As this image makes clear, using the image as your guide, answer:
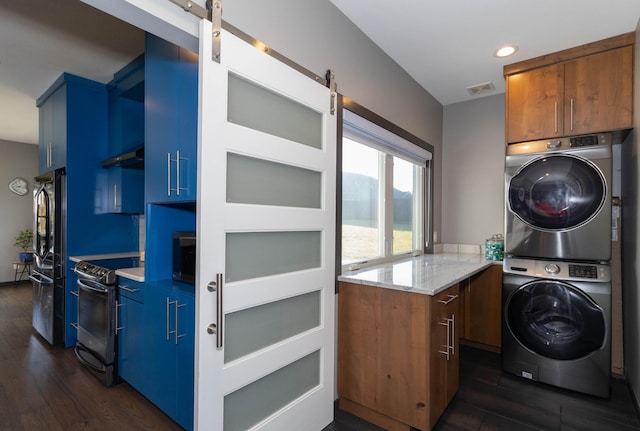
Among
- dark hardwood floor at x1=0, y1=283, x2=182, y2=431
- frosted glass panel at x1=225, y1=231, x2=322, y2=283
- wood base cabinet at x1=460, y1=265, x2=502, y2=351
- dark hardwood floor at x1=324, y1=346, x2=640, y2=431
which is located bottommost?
dark hardwood floor at x1=0, y1=283, x2=182, y2=431

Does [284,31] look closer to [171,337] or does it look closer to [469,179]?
[171,337]

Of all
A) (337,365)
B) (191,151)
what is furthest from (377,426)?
(191,151)

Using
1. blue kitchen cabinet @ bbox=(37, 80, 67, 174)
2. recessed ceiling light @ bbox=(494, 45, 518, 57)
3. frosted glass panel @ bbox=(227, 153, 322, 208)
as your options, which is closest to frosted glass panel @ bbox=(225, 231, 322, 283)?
frosted glass panel @ bbox=(227, 153, 322, 208)

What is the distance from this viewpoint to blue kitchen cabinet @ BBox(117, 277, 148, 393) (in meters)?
2.11

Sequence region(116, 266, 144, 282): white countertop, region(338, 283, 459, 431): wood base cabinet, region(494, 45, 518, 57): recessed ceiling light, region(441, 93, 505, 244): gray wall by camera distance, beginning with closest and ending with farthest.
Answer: region(338, 283, 459, 431): wood base cabinet < region(116, 266, 144, 282): white countertop < region(494, 45, 518, 57): recessed ceiling light < region(441, 93, 505, 244): gray wall

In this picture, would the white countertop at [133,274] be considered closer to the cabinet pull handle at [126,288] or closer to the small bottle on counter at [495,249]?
the cabinet pull handle at [126,288]

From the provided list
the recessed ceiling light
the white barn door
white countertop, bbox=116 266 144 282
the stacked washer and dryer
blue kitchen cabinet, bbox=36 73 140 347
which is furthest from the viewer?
blue kitchen cabinet, bbox=36 73 140 347

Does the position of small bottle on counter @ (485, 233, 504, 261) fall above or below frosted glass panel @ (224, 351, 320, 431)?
above

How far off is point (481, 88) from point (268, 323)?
315 cm

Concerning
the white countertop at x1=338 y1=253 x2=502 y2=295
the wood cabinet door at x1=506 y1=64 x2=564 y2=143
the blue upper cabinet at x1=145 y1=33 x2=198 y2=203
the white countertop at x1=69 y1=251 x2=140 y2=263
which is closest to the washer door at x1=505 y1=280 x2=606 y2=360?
the white countertop at x1=338 y1=253 x2=502 y2=295

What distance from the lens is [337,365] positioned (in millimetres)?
2074

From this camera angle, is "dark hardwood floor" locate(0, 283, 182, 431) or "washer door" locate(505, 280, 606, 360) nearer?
"dark hardwood floor" locate(0, 283, 182, 431)

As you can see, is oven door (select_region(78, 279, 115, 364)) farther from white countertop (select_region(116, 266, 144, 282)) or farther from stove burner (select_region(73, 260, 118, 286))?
white countertop (select_region(116, 266, 144, 282))

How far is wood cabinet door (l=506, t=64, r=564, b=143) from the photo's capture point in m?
2.51
